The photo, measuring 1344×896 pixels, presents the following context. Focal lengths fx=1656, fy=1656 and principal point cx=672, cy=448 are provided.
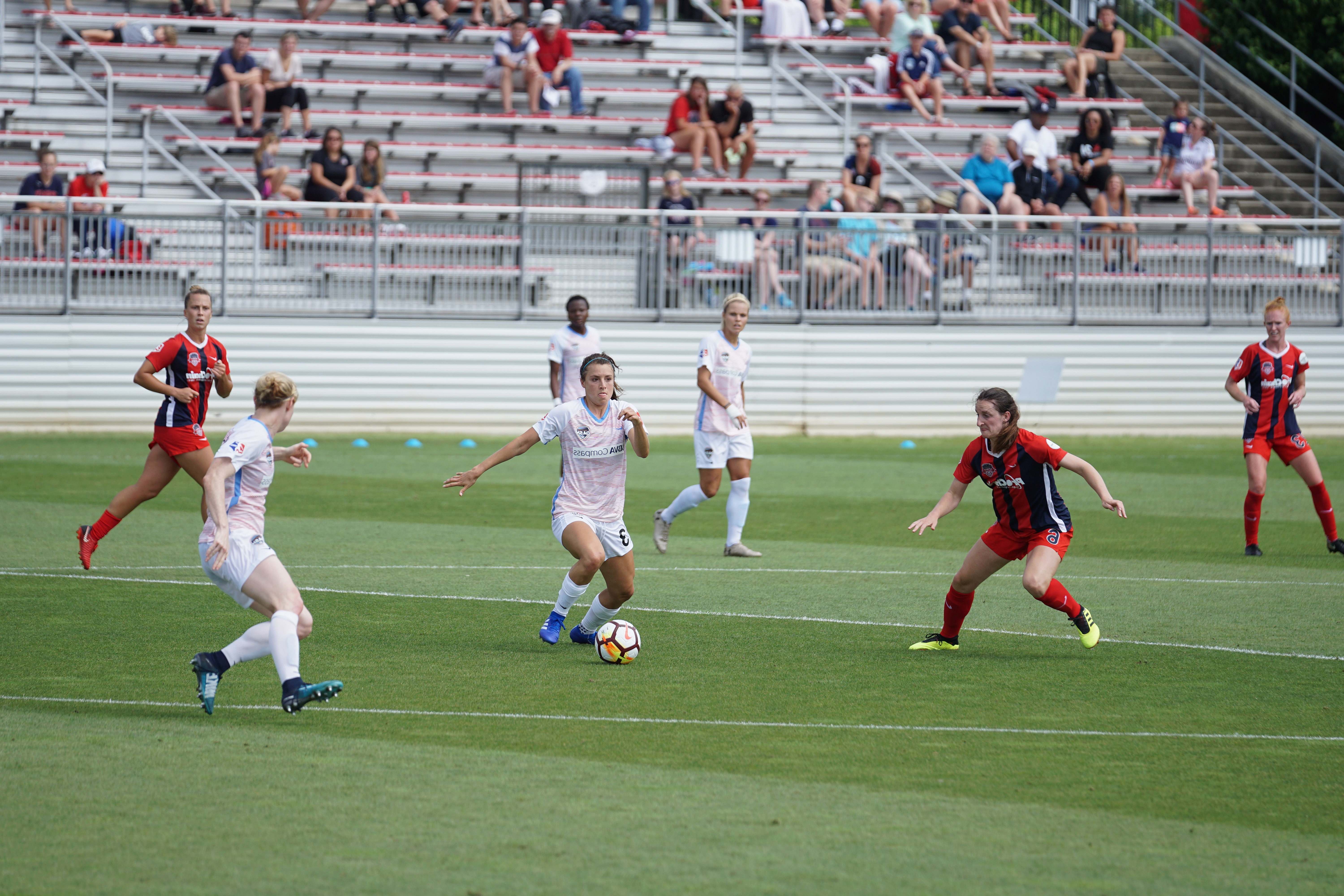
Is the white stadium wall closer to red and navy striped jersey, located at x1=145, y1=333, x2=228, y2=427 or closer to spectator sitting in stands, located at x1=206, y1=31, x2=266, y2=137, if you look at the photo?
spectator sitting in stands, located at x1=206, y1=31, x2=266, y2=137

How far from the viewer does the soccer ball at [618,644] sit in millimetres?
8422

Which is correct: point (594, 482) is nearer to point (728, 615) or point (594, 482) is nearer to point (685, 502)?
point (728, 615)

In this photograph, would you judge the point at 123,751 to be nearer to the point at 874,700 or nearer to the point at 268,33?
the point at 874,700

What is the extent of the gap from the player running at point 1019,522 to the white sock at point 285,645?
11.2 feet

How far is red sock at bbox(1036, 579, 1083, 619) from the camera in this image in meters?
8.73

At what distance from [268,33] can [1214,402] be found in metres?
17.0

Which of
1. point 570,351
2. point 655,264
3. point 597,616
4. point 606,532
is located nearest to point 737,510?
point 597,616

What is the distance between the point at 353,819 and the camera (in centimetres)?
556

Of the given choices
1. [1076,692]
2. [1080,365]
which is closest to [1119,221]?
[1080,365]

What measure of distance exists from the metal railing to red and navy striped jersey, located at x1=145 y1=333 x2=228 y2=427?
34.6 feet

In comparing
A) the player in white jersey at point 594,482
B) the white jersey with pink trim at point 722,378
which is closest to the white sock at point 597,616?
the player in white jersey at point 594,482

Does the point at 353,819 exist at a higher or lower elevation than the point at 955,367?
lower

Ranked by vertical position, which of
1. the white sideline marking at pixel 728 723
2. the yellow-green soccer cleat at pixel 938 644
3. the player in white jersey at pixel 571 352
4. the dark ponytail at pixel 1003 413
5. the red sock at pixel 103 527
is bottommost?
the white sideline marking at pixel 728 723

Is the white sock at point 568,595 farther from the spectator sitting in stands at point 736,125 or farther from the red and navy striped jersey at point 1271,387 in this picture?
the spectator sitting in stands at point 736,125
